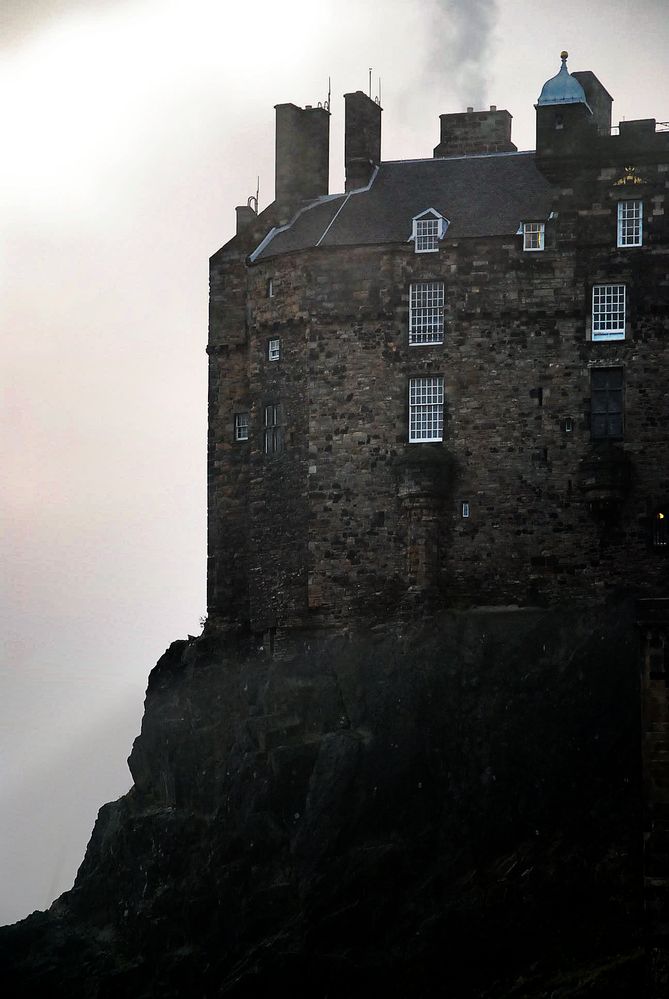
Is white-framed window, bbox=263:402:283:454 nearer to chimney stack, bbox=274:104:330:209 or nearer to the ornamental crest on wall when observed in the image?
chimney stack, bbox=274:104:330:209

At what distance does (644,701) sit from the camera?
78.6 meters

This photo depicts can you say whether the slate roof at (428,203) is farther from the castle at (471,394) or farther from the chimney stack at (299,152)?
the chimney stack at (299,152)

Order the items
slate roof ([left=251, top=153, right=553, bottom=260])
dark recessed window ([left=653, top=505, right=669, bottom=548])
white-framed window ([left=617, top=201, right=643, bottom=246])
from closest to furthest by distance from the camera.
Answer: dark recessed window ([left=653, top=505, right=669, bottom=548]) < white-framed window ([left=617, top=201, right=643, bottom=246]) < slate roof ([left=251, top=153, right=553, bottom=260])

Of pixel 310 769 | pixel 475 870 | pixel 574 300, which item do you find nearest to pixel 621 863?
pixel 475 870

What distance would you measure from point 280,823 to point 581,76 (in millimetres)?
25999

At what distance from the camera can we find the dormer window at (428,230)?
9475 cm

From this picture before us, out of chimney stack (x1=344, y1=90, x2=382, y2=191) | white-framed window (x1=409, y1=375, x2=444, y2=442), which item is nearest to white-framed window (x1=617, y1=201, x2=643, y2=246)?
white-framed window (x1=409, y1=375, x2=444, y2=442)

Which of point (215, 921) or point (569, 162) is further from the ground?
point (569, 162)

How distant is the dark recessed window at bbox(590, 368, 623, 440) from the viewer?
303 feet

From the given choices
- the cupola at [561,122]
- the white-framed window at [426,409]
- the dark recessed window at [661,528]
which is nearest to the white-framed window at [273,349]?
the white-framed window at [426,409]

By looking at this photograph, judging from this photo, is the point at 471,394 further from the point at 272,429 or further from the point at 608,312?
the point at 272,429

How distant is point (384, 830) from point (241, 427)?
613 inches

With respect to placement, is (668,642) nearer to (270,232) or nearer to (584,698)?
(584,698)

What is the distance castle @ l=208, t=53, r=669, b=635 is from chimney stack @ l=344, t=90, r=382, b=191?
257cm
